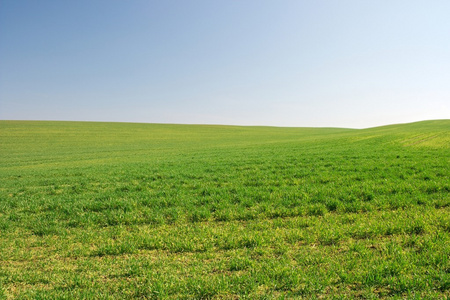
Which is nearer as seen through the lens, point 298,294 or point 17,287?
point 298,294

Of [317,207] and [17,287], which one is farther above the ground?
[317,207]

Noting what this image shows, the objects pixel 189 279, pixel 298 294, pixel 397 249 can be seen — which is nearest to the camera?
pixel 298 294

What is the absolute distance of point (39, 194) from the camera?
1059 cm

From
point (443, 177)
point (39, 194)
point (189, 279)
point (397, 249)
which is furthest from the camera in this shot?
point (39, 194)

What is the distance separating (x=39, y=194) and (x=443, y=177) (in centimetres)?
1722

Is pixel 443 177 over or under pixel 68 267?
over

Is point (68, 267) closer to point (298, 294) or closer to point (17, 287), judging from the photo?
point (17, 287)

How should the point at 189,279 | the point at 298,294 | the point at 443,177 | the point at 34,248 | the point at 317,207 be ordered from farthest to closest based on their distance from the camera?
1. the point at 443,177
2. the point at 317,207
3. the point at 34,248
4. the point at 189,279
5. the point at 298,294

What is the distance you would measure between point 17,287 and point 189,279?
3.06m

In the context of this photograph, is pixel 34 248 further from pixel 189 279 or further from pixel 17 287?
pixel 189 279

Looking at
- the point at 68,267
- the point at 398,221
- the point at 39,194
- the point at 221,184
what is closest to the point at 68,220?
the point at 68,267

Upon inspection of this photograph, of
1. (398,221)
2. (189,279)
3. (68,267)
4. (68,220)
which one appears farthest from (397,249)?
(68,220)

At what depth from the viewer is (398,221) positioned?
566cm

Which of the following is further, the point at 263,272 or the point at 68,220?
the point at 68,220
